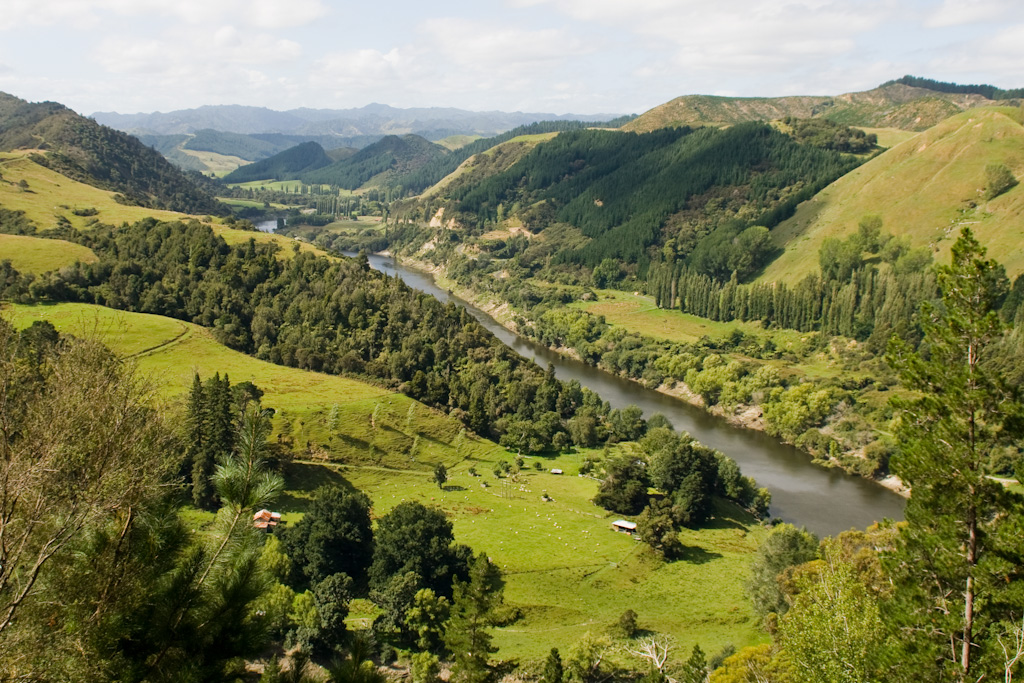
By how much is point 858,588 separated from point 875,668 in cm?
862

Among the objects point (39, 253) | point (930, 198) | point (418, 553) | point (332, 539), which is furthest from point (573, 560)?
point (930, 198)

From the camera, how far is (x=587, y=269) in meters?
155

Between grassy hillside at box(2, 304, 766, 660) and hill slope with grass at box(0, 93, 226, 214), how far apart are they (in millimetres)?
104144

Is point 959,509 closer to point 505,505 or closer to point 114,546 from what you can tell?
point 114,546

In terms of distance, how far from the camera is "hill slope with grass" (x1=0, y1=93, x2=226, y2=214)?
161 metres

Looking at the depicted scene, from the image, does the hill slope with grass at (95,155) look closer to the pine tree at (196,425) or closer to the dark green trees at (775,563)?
the pine tree at (196,425)

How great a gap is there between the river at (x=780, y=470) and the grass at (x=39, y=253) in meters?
68.0

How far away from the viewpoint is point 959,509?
16734 millimetres

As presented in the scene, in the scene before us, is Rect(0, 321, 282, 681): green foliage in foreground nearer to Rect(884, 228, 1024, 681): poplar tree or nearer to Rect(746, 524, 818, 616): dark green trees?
Rect(884, 228, 1024, 681): poplar tree

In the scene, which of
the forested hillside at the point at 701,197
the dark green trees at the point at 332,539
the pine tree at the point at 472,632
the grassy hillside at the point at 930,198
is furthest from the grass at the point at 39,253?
the grassy hillside at the point at 930,198

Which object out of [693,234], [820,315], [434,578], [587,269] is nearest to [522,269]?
[587,269]

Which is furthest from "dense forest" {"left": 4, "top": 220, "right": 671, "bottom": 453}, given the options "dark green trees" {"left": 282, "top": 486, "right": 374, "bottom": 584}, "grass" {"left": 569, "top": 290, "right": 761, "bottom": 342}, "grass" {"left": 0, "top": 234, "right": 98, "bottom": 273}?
"grass" {"left": 569, "top": 290, "right": 761, "bottom": 342}

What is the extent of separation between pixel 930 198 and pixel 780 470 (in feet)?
269

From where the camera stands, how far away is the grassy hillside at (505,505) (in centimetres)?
3978
